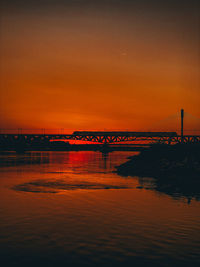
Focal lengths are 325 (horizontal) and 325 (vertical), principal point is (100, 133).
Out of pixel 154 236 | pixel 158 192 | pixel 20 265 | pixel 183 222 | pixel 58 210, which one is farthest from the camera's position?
pixel 158 192

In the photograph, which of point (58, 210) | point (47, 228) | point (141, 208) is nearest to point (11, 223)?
point (47, 228)

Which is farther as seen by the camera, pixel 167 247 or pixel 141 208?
pixel 141 208

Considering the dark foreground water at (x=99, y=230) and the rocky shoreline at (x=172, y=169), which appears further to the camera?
the rocky shoreline at (x=172, y=169)

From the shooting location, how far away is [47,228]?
1717 centimetres

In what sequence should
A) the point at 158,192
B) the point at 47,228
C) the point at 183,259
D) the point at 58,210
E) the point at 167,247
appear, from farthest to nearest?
the point at 158,192, the point at 58,210, the point at 47,228, the point at 167,247, the point at 183,259

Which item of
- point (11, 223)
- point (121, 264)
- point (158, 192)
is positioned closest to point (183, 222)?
point (121, 264)

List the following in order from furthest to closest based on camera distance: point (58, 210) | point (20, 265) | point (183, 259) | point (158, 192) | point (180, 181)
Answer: point (180, 181), point (158, 192), point (58, 210), point (183, 259), point (20, 265)

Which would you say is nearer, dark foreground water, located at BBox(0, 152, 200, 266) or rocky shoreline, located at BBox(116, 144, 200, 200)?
dark foreground water, located at BBox(0, 152, 200, 266)

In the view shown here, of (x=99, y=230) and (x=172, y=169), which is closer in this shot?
(x=99, y=230)

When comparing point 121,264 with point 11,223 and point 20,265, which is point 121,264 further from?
point 11,223

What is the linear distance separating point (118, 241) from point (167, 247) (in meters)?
2.26

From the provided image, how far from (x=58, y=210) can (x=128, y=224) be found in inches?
232

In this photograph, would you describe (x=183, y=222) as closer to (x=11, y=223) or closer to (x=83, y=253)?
(x=83, y=253)

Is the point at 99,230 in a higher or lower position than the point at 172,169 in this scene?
lower
